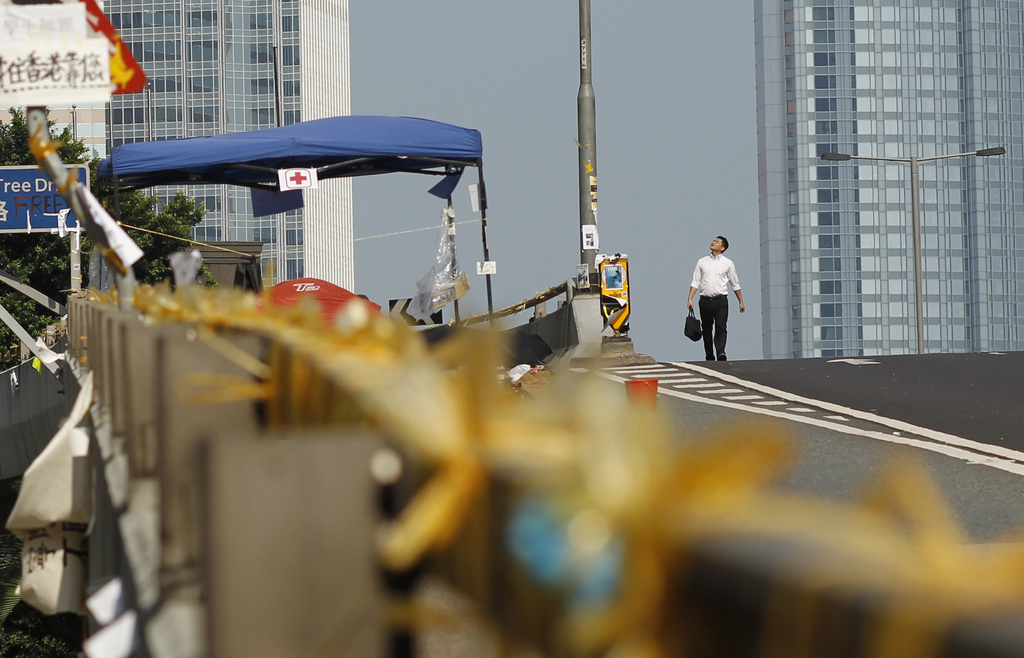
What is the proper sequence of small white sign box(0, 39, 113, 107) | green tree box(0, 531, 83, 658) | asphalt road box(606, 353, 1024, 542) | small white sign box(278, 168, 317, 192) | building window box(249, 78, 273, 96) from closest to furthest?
small white sign box(0, 39, 113, 107), asphalt road box(606, 353, 1024, 542), small white sign box(278, 168, 317, 192), green tree box(0, 531, 83, 658), building window box(249, 78, 273, 96)

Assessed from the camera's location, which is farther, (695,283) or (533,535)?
(695,283)

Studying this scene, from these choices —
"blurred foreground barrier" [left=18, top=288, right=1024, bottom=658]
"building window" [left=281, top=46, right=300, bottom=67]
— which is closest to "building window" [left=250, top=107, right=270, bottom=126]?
"building window" [left=281, top=46, right=300, bottom=67]

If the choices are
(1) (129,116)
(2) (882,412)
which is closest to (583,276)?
(2) (882,412)

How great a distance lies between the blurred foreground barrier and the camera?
69cm

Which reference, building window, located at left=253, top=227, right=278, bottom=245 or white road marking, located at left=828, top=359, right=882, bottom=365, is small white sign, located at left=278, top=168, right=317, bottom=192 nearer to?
white road marking, located at left=828, top=359, right=882, bottom=365

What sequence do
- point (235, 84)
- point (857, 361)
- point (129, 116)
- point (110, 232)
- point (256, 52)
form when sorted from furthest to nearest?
point (256, 52) < point (235, 84) < point (129, 116) < point (857, 361) < point (110, 232)

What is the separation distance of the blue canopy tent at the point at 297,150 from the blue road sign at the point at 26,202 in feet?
10.6

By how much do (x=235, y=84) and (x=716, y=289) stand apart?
11338cm

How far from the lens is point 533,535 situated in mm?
924

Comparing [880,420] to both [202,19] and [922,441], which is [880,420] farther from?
[202,19]

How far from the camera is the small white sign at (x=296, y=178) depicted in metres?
15.0

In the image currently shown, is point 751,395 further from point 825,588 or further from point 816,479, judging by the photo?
point 825,588

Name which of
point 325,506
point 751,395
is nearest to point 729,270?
point 751,395

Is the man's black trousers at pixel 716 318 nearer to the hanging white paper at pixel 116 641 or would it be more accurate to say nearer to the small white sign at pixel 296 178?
the small white sign at pixel 296 178
